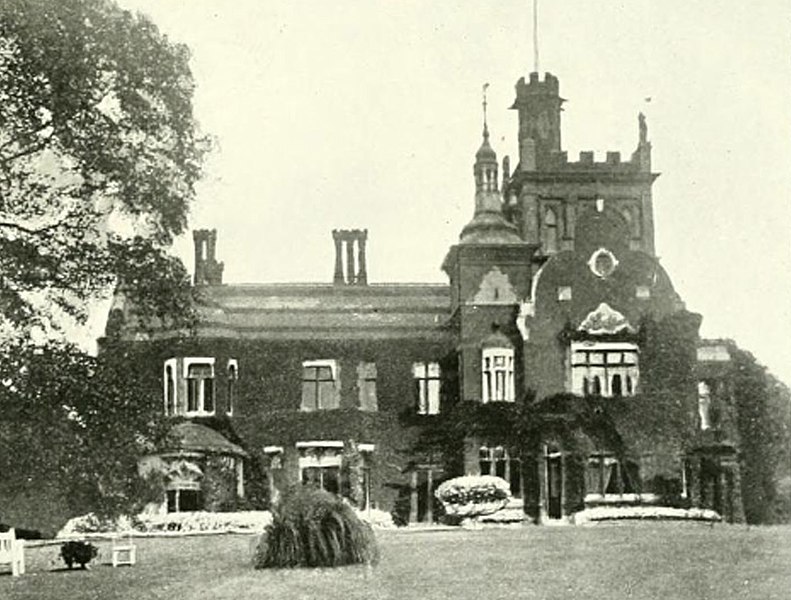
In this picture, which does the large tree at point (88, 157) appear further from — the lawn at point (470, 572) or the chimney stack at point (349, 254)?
the lawn at point (470, 572)

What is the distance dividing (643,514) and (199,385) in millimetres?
3642

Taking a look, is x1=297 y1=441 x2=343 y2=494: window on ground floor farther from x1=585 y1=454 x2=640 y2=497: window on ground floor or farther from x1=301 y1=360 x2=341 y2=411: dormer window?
x1=585 y1=454 x2=640 y2=497: window on ground floor

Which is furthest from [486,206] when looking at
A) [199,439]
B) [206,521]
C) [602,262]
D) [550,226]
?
[550,226]

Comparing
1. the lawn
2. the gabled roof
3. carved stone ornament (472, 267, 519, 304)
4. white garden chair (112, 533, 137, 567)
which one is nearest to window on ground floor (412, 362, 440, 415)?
carved stone ornament (472, 267, 519, 304)

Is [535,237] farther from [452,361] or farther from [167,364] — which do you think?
[167,364]

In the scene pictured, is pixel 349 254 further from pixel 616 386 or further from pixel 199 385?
pixel 616 386

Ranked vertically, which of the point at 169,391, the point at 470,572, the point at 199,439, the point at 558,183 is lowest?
the point at 470,572

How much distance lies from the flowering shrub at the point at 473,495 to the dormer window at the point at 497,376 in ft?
2.38

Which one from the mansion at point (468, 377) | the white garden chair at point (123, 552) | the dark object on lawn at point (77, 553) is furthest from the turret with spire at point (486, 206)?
the dark object on lawn at point (77, 553)

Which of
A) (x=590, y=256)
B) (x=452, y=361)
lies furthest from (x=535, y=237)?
(x=452, y=361)

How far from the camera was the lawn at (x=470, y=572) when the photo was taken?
824cm

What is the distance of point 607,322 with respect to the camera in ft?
43.2

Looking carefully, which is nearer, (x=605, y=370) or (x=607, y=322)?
(x=605, y=370)

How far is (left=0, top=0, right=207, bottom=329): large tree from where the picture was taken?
8422 millimetres
